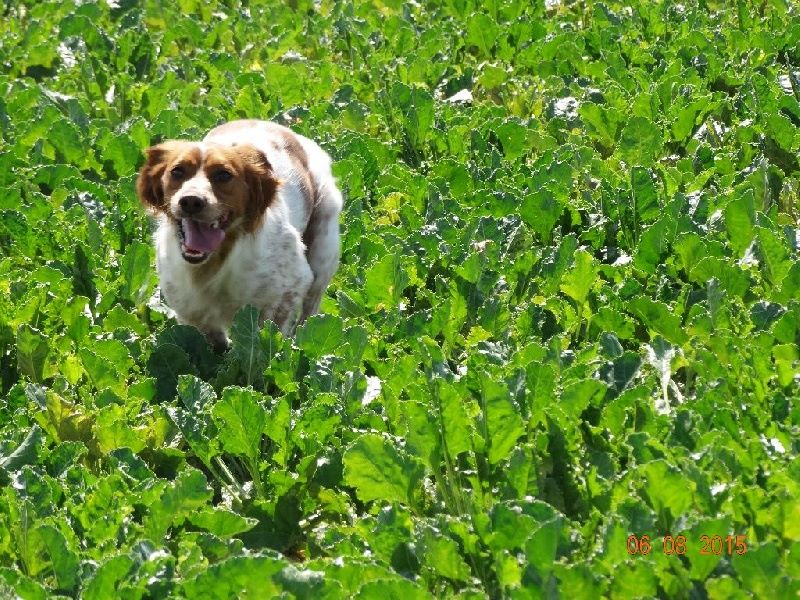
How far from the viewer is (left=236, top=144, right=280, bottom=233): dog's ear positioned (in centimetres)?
520

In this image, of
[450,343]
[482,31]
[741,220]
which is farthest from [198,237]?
[482,31]

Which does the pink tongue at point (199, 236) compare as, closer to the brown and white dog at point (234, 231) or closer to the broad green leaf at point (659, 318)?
the brown and white dog at point (234, 231)

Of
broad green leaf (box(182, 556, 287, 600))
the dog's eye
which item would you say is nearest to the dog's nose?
the dog's eye

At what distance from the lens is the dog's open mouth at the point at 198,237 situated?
16.9ft

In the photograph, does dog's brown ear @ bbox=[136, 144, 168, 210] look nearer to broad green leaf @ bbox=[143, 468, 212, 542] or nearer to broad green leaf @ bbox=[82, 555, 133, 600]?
broad green leaf @ bbox=[143, 468, 212, 542]

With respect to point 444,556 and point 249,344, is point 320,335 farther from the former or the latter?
point 444,556

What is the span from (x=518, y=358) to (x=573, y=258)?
106 cm

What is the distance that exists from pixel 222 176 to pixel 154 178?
13.5 inches

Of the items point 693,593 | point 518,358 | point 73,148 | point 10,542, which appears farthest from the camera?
point 73,148

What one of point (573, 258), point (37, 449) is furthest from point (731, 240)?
point (37, 449)

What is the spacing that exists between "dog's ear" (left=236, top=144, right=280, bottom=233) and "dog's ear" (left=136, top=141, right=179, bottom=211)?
12.2 inches

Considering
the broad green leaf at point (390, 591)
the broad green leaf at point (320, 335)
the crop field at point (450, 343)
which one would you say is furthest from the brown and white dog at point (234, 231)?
the broad green leaf at point (390, 591)

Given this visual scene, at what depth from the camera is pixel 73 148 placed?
7.14 meters

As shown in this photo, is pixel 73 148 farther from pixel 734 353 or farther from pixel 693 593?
pixel 693 593
